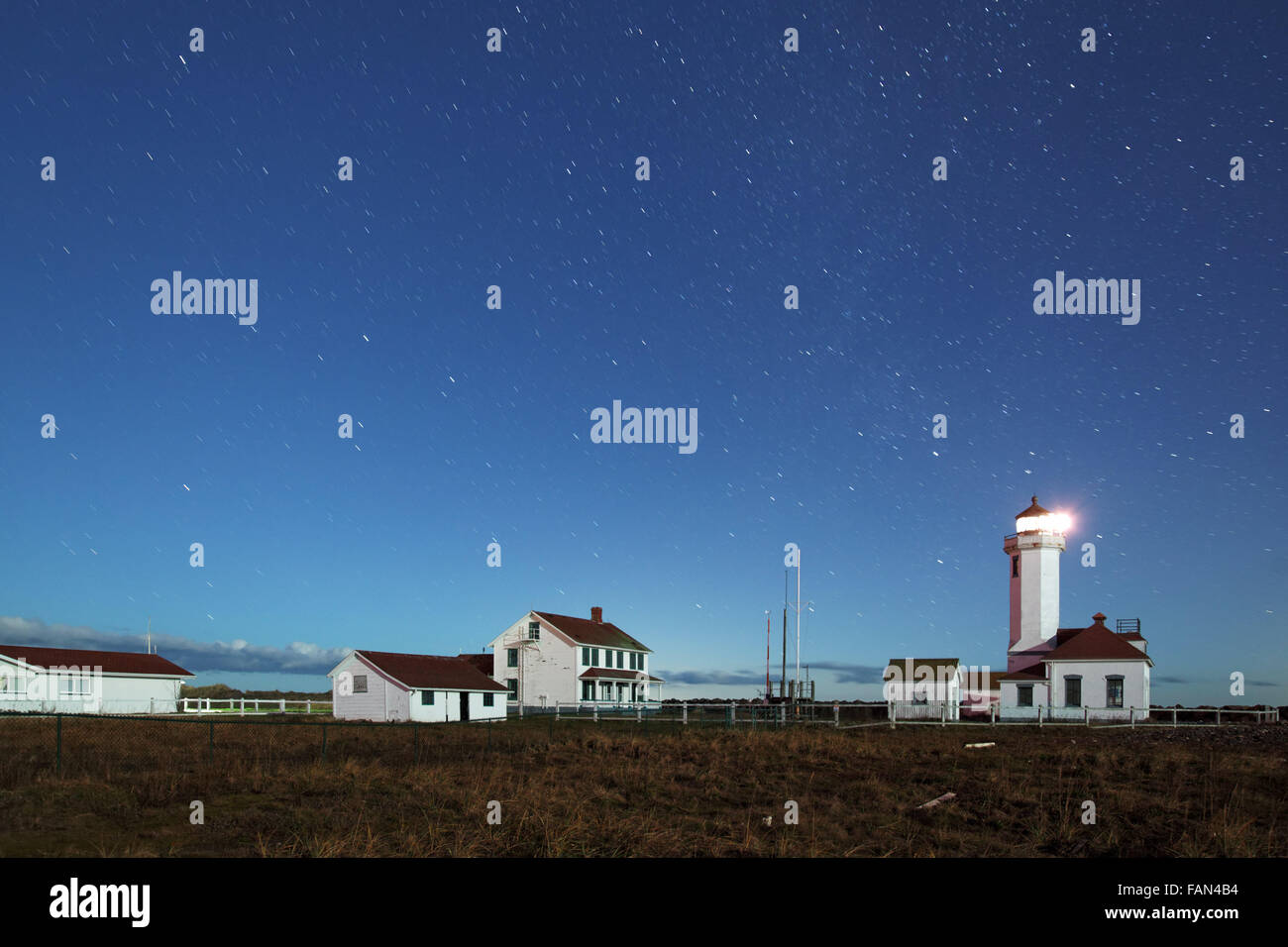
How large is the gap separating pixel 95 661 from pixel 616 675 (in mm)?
32039

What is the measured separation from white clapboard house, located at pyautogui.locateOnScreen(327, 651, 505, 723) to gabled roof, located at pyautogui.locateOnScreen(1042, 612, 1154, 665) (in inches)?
1234

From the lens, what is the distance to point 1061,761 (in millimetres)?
22656

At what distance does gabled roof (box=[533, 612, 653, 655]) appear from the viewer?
194ft

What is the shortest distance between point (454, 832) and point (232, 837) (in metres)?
3.10

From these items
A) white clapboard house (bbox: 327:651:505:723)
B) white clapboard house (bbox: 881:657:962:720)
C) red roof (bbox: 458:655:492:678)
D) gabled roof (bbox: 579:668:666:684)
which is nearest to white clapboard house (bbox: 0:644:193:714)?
white clapboard house (bbox: 327:651:505:723)

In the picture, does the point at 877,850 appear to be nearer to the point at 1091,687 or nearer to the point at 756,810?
the point at 756,810

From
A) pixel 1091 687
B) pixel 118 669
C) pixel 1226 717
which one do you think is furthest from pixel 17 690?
pixel 1226 717

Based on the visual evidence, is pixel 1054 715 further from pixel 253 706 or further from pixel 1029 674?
pixel 253 706

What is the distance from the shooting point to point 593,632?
206 ft

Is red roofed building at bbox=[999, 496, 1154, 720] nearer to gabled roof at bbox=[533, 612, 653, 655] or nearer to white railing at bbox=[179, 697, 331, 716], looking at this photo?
gabled roof at bbox=[533, 612, 653, 655]

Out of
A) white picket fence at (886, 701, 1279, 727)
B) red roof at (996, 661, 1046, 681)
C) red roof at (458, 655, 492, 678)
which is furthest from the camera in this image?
red roof at (458, 655, 492, 678)

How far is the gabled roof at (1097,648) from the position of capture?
155ft

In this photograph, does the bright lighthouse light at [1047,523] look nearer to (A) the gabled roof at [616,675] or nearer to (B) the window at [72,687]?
(A) the gabled roof at [616,675]

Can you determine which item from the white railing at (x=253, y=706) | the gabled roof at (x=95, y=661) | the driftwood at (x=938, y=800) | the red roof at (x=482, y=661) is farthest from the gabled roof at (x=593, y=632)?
the driftwood at (x=938, y=800)
